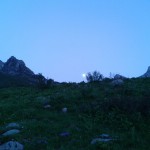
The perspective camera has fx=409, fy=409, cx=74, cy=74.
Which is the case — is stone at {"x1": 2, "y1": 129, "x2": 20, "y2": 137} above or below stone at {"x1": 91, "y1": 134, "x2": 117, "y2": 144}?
above

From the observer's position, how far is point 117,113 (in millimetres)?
17281

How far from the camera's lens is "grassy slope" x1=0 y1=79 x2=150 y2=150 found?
1405 cm

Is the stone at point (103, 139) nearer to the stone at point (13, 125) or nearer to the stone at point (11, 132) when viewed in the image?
the stone at point (11, 132)

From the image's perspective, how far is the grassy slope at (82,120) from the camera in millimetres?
14055

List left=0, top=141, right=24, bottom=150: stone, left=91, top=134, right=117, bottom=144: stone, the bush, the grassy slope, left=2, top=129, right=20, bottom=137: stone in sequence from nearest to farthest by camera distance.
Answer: left=0, top=141, right=24, bottom=150: stone
left=91, top=134, right=117, bottom=144: stone
the grassy slope
left=2, top=129, right=20, bottom=137: stone
the bush

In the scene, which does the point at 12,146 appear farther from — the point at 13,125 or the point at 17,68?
the point at 17,68

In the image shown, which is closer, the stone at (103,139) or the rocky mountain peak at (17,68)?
the stone at (103,139)

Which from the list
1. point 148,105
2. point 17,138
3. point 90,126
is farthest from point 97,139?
point 148,105

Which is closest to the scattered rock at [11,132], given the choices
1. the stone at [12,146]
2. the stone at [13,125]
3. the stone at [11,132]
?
the stone at [11,132]

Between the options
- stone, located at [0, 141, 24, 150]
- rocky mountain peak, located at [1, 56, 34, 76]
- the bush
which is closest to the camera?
stone, located at [0, 141, 24, 150]

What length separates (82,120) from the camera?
17.0 meters

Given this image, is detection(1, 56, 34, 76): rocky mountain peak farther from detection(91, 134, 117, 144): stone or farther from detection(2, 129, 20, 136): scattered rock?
detection(91, 134, 117, 144): stone

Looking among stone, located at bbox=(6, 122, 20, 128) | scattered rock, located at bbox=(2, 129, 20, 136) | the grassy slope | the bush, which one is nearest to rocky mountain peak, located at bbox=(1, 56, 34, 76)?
the bush

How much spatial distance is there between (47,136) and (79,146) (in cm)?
168
